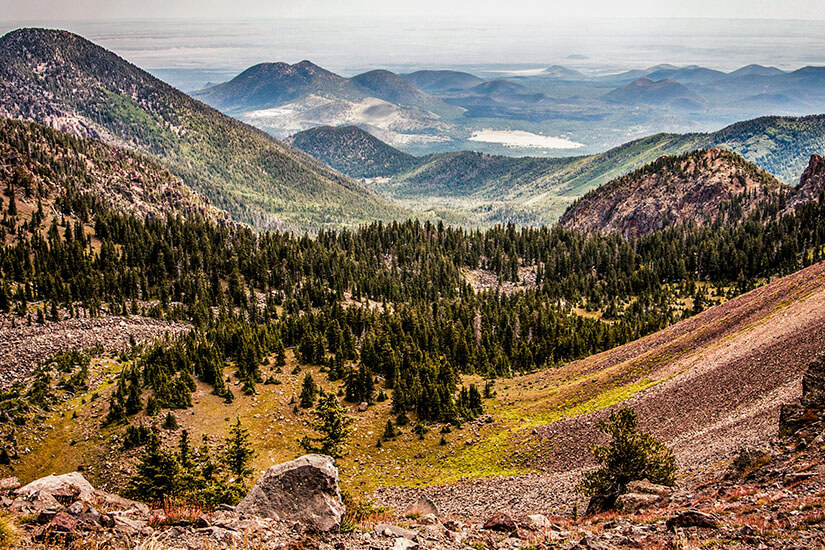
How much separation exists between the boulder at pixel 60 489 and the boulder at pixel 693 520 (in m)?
29.3

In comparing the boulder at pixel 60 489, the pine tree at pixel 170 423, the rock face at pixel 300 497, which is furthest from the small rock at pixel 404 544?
the pine tree at pixel 170 423

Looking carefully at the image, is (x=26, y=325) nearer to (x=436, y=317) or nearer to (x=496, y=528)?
(x=436, y=317)

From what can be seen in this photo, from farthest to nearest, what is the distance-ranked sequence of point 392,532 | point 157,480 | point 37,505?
point 157,480
point 392,532
point 37,505

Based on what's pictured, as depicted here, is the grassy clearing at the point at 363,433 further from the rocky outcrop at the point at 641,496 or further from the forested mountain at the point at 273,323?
the rocky outcrop at the point at 641,496

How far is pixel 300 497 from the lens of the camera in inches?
1060

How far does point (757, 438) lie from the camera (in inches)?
1539

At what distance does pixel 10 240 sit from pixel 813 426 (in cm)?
18640

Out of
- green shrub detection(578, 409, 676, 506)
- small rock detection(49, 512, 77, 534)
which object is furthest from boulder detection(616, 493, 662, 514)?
small rock detection(49, 512, 77, 534)

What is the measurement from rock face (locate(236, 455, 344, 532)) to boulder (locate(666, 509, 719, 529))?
16772 millimetres

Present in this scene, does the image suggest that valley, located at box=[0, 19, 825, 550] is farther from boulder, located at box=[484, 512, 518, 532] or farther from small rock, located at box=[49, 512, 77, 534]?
boulder, located at box=[484, 512, 518, 532]

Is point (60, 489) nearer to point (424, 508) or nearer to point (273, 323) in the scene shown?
point (424, 508)

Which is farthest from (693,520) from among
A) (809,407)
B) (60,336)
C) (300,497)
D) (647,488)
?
(60,336)

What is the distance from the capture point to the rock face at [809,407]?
1300 inches

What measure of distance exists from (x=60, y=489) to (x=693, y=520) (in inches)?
1221
